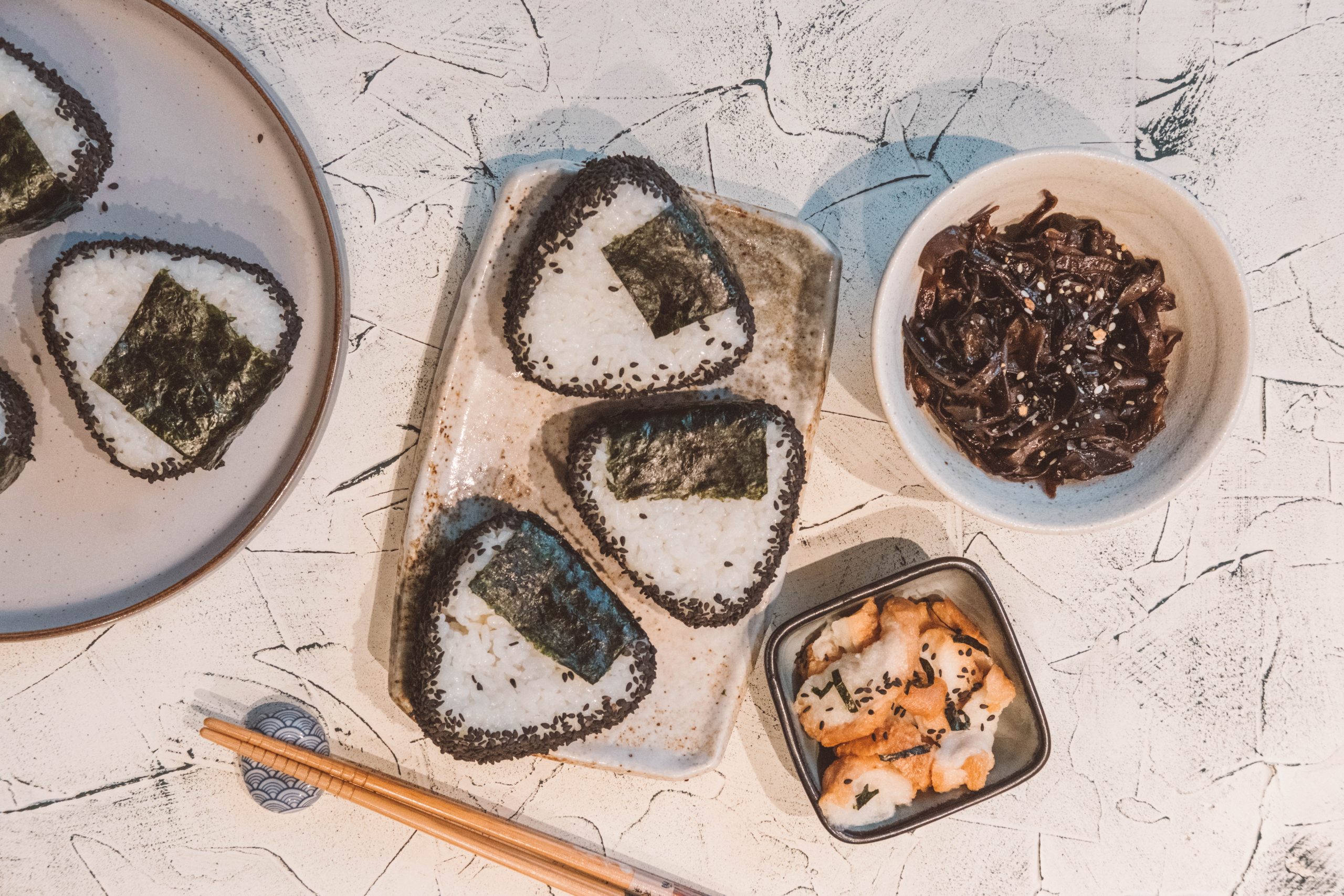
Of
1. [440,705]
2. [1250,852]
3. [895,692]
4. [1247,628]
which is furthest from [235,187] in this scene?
[1250,852]

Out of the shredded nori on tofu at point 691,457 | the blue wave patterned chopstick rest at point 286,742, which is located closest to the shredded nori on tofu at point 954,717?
the shredded nori on tofu at point 691,457

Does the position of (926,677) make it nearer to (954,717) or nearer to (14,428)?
(954,717)

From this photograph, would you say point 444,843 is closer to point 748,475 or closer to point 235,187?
point 748,475

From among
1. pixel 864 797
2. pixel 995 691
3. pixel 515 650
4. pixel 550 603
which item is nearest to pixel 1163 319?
pixel 995 691

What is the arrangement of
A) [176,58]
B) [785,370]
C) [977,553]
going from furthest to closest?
[977,553]
[785,370]
[176,58]

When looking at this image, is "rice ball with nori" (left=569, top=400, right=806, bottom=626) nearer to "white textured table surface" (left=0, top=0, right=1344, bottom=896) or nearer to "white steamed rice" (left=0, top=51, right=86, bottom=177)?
"white textured table surface" (left=0, top=0, right=1344, bottom=896)

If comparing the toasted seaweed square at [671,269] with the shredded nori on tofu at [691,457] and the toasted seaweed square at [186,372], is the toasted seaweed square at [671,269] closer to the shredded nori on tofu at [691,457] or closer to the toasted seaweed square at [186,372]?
the shredded nori on tofu at [691,457]

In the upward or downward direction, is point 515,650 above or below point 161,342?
below
